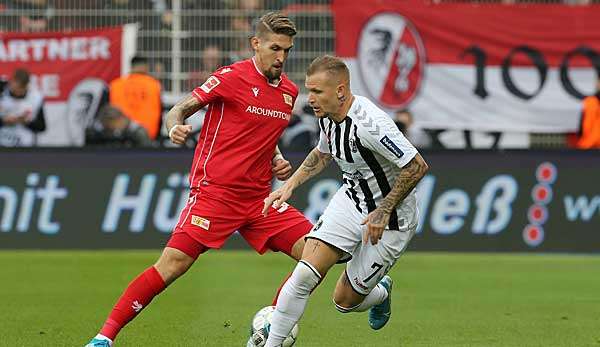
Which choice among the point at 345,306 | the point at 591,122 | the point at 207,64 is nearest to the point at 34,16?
the point at 207,64

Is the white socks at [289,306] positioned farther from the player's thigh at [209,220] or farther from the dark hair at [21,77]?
the dark hair at [21,77]

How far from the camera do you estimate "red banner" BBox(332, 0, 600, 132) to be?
20500mm

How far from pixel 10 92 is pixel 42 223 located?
2.80 metres

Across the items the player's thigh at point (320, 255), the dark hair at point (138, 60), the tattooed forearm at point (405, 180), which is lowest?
the dark hair at point (138, 60)

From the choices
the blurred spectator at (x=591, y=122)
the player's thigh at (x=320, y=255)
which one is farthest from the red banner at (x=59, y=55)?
the player's thigh at (x=320, y=255)

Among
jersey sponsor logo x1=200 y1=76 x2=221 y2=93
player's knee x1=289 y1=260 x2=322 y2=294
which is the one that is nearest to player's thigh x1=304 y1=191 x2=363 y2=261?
player's knee x1=289 y1=260 x2=322 y2=294

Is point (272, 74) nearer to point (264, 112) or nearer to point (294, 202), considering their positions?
point (264, 112)

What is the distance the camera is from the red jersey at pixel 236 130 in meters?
9.41

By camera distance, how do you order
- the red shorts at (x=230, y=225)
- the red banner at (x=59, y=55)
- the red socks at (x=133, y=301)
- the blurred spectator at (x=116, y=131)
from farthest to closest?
the red banner at (x=59, y=55)
the blurred spectator at (x=116, y=131)
the red shorts at (x=230, y=225)
the red socks at (x=133, y=301)

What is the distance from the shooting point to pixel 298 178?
9234 millimetres

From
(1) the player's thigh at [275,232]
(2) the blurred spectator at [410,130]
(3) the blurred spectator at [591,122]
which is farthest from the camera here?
(3) the blurred spectator at [591,122]

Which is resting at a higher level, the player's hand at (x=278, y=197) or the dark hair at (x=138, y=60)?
the player's hand at (x=278, y=197)

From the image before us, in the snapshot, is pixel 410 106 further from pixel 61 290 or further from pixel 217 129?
pixel 217 129

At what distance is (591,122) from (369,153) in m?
12.3
